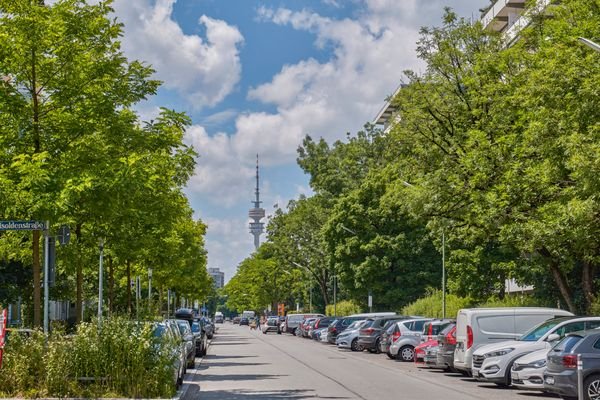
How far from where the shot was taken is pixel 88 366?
16.6 meters

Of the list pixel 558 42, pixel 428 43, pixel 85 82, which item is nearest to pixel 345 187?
pixel 428 43

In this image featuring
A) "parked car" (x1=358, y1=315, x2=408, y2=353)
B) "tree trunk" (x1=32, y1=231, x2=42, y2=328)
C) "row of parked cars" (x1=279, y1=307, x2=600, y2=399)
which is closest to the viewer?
"row of parked cars" (x1=279, y1=307, x2=600, y2=399)

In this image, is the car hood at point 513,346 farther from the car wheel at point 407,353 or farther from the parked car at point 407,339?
the car wheel at point 407,353

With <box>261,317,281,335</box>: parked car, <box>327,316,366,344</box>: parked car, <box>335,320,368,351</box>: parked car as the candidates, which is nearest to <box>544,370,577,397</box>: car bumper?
<box>335,320,368,351</box>: parked car

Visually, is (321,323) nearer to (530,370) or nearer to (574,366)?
(530,370)

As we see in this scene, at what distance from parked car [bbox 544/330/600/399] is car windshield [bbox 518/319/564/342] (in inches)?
152

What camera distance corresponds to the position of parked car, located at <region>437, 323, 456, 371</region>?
25439 mm

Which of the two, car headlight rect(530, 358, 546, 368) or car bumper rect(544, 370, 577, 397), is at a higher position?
car headlight rect(530, 358, 546, 368)

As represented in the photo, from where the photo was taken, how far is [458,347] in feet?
77.5

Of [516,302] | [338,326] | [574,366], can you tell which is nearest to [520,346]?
[574,366]

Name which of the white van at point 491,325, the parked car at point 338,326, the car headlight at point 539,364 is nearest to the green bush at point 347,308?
the parked car at point 338,326

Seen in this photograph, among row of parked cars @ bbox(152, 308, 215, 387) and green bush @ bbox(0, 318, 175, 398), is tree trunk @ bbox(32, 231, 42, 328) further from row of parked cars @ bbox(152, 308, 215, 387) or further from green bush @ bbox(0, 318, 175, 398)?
row of parked cars @ bbox(152, 308, 215, 387)

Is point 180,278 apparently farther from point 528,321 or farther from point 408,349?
point 528,321

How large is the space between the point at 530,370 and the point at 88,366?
888 cm
